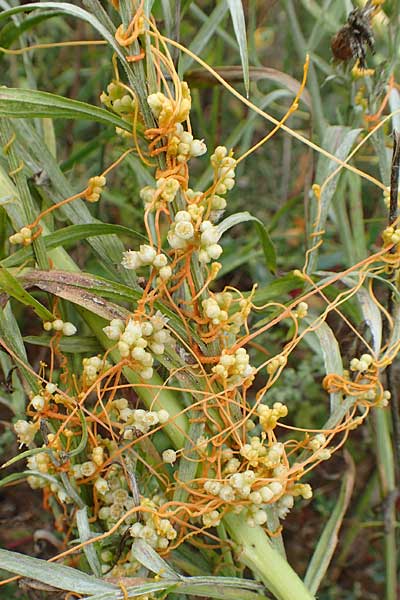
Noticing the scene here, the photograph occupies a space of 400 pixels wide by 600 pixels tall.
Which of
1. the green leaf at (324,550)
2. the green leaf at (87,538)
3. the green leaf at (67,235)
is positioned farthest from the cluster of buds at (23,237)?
the green leaf at (324,550)

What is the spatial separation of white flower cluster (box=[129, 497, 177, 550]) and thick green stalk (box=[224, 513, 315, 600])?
6cm

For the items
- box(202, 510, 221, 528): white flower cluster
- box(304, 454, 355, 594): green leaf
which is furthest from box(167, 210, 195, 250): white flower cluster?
box(304, 454, 355, 594): green leaf

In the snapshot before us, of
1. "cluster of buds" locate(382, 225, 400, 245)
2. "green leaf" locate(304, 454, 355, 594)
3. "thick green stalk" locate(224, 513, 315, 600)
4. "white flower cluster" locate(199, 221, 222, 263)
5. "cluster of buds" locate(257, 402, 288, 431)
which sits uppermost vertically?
"white flower cluster" locate(199, 221, 222, 263)

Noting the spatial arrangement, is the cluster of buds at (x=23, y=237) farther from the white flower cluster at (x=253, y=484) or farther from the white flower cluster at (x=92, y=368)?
the white flower cluster at (x=253, y=484)

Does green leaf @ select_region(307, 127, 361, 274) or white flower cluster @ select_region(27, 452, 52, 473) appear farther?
A: green leaf @ select_region(307, 127, 361, 274)

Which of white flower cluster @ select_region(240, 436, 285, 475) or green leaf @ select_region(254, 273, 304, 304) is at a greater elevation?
green leaf @ select_region(254, 273, 304, 304)

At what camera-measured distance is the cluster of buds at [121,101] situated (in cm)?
54

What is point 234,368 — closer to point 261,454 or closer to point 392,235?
point 261,454

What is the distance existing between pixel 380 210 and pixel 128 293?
658 millimetres

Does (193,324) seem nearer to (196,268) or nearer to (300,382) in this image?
(196,268)

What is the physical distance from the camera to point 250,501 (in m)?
0.57

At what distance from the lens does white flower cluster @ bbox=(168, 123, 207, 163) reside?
1.69ft

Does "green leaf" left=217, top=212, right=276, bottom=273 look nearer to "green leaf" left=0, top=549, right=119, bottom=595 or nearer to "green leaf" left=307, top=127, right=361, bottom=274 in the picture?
"green leaf" left=307, top=127, right=361, bottom=274

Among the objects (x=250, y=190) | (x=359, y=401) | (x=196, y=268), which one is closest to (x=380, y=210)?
(x=250, y=190)
